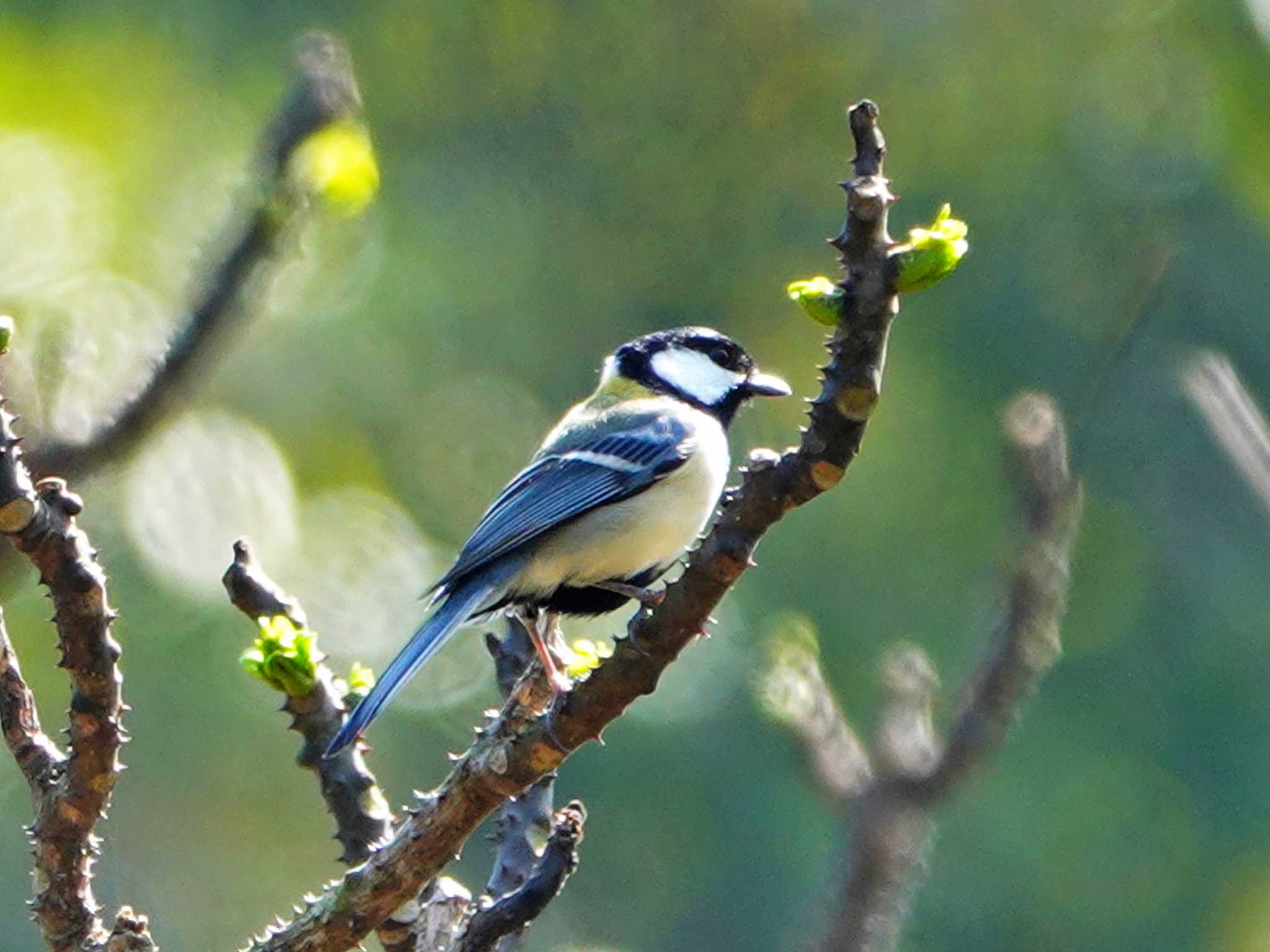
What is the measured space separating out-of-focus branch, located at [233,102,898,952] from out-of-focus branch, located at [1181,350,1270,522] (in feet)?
0.96

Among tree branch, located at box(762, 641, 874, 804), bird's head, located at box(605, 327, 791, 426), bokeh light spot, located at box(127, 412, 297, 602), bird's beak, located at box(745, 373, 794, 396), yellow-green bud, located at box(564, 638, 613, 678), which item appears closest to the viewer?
yellow-green bud, located at box(564, 638, 613, 678)

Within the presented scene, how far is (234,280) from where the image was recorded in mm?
3295

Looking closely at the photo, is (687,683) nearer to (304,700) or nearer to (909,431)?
(909,431)

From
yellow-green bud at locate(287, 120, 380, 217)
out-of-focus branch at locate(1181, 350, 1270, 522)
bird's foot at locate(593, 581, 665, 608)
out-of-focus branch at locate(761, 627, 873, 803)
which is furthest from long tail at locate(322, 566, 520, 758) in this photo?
out-of-focus branch at locate(1181, 350, 1270, 522)

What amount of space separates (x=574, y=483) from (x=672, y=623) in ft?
5.45

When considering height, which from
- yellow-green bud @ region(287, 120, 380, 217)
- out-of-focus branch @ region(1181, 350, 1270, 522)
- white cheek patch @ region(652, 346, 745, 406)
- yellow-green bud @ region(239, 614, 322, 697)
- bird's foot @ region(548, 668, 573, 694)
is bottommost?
white cheek patch @ region(652, 346, 745, 406)

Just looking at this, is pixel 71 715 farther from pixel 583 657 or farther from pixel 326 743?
pixel 583 657

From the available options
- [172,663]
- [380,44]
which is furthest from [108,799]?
[380,44]

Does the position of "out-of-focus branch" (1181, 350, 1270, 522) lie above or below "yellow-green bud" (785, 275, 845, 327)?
below

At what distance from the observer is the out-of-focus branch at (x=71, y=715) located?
1928 mm

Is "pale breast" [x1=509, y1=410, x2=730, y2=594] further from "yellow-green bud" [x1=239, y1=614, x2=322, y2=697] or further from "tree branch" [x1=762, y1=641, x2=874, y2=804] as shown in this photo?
"yellow-green bud" [x1=239, y1=614, x2=322, y2=697]

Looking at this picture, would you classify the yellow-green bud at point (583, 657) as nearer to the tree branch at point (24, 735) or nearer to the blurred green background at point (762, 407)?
the tree branch at point (24, 735)

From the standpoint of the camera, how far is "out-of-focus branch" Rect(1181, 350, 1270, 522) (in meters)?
1.57

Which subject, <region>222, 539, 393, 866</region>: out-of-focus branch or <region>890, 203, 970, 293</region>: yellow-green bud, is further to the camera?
<region>222, 539, 393, 866</region>: out-of-focus branch
